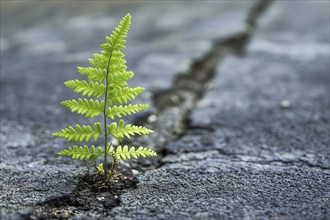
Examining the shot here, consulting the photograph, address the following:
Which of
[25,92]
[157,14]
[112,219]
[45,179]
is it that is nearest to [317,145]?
[112,219]

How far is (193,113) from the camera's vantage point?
10.9ft

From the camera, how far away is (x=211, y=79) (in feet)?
13.1

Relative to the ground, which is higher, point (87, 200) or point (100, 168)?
point (100, 168)

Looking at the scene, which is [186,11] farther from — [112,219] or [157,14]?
[112,219]

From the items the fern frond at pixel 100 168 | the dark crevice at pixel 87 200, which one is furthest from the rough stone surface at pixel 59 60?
the fern frond at pixel 100 168

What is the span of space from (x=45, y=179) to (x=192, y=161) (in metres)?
0.81

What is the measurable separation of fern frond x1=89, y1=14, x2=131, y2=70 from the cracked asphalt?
0.63 meters

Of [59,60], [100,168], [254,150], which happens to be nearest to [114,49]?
[100,168]

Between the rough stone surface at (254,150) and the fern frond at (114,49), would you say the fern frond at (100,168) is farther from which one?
the fern frond at (114,49)

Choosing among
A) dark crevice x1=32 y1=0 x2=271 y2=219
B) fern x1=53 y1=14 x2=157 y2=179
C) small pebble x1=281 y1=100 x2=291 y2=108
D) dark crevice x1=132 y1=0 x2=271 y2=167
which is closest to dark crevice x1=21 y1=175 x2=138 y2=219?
dark crevice x1=32 y1=0 x2=271 y2=219

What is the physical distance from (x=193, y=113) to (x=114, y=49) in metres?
1.30

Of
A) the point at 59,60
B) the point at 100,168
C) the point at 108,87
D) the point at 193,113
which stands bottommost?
the point at 100,168

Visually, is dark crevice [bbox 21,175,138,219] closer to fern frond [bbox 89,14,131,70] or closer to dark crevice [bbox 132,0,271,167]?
dark crevice [bbox 132,0,271,167]

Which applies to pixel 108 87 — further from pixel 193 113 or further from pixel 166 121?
pixel 193 113
